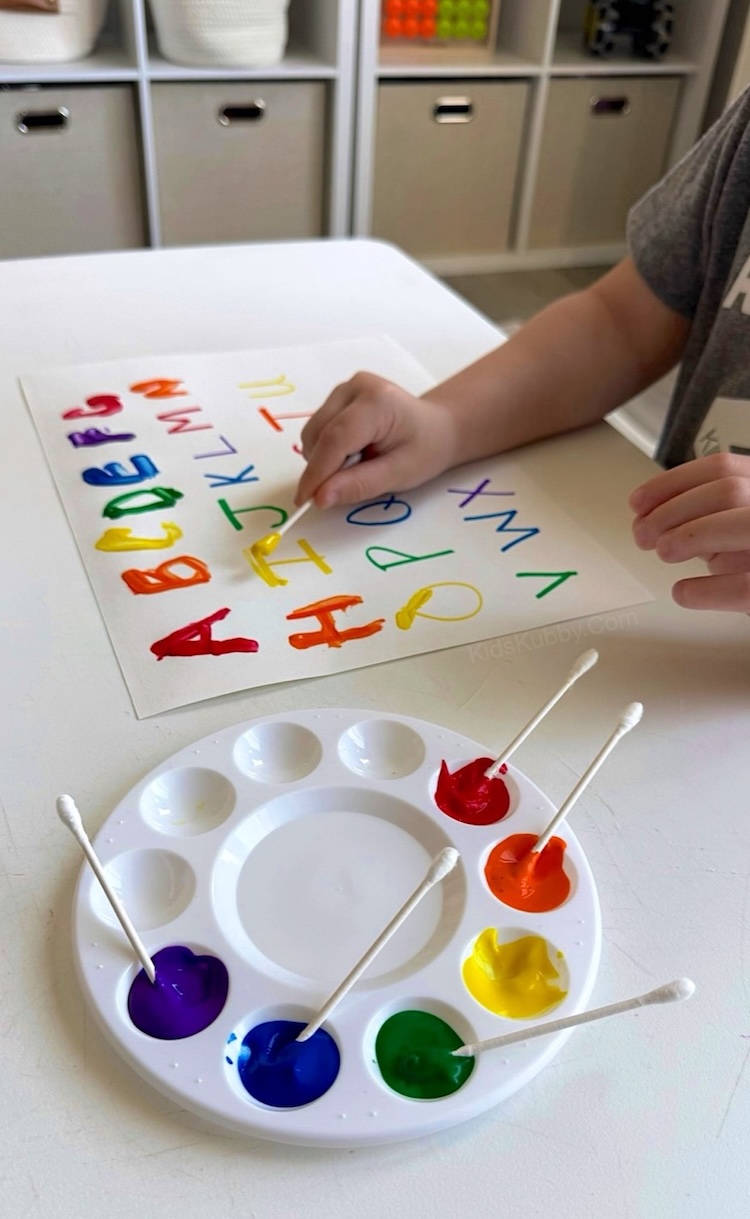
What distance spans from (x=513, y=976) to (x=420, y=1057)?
47 millimetres

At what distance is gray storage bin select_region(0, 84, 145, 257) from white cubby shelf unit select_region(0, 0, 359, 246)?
2 cm

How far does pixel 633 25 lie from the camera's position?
2.26m

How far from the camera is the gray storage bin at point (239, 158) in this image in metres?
1.89

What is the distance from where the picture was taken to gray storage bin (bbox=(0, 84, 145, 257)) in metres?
1.79

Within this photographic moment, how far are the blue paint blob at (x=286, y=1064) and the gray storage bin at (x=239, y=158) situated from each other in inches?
73.9

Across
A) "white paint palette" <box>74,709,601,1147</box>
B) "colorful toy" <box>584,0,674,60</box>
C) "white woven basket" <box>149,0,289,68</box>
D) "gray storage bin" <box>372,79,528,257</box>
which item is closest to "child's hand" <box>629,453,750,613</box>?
"white paint palette" <box>74,709,601,1147</box>

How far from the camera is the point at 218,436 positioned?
0.71 metres

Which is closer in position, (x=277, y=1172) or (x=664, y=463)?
(x=277, y=1172)

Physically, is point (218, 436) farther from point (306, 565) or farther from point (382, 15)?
point (382, 15)

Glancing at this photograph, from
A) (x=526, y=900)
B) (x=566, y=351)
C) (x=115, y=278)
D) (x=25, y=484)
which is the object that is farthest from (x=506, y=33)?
(x=526, y=900)

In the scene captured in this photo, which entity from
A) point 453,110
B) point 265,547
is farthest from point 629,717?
point 453,110

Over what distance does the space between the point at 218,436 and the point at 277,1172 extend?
0.49 meters

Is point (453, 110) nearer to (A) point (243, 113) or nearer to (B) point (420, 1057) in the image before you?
(A) point (243, 113)

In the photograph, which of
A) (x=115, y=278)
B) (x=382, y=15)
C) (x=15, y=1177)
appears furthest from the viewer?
(x=382, y=15)
